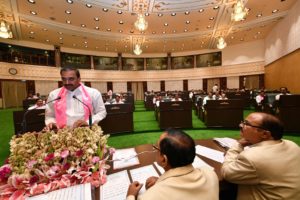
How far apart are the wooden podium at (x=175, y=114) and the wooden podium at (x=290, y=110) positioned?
7.99 ft

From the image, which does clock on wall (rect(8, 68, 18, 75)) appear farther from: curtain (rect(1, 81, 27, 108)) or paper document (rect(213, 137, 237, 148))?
paper document (rect(213, 137, 237, 148))

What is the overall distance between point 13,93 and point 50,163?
53.8 feet

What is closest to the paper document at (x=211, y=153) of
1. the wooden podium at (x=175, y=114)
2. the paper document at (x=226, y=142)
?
the paper document at (x=226, y=142)

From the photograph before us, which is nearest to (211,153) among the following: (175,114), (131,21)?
(175,114)

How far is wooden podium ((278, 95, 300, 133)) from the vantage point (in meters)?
4.77

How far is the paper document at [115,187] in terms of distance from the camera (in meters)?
1.08

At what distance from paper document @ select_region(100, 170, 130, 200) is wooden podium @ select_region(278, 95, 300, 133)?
5.13 metres

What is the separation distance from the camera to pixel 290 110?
481cm

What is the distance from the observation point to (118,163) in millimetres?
1603

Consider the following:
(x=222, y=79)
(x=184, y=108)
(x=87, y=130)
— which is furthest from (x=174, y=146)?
(x=222, y=79)

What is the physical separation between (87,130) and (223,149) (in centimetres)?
137

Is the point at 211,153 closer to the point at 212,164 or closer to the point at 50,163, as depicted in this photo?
the point at 212,164

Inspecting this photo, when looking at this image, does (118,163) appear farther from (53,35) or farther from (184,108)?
(53,35)

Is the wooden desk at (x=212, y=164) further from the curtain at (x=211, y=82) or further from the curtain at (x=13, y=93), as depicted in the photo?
the curtain at (x=211, y=82)
